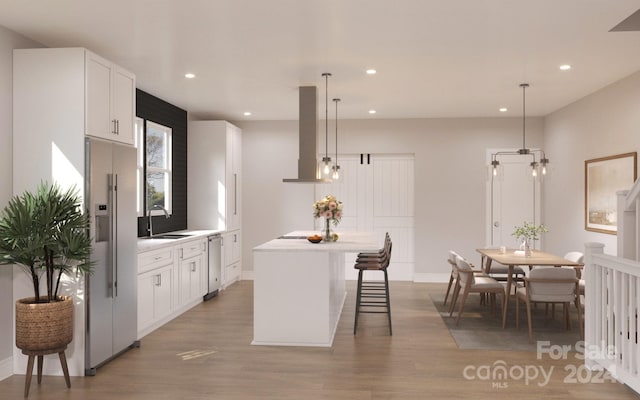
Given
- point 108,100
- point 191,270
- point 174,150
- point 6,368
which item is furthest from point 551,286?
point 174,150

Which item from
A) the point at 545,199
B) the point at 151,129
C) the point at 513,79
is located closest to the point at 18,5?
the point at 151,129

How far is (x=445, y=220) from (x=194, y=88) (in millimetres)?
4537

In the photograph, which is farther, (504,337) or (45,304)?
(504,337)

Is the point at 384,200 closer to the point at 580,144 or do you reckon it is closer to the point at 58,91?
the point at 580,144

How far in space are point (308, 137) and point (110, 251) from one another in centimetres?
271

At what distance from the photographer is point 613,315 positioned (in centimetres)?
390

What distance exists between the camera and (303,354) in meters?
4.55

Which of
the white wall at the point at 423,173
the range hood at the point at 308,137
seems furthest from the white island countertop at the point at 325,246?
the white wall at the point at 423,173

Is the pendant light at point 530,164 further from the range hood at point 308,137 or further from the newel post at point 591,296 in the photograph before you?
the range hood at point 308,137

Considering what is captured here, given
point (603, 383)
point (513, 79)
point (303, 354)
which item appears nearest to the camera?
point (603, 383)

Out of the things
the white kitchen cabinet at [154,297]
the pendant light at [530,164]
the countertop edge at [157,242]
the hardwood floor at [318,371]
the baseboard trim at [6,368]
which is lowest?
the hardwood floor at [318,371]

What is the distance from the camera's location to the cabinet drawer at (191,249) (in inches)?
237

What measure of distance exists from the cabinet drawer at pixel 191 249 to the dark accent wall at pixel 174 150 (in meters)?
0.63

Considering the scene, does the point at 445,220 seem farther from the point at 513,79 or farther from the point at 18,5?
the point at 18,5
